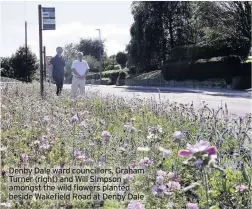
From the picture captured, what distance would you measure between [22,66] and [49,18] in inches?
1394

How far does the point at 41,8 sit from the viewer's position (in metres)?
12.7

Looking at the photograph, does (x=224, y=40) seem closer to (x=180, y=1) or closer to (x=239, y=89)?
(x=239, y=89)

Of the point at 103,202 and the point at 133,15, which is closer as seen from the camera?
the point at 103,202

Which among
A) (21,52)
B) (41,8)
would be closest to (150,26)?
(21,52)

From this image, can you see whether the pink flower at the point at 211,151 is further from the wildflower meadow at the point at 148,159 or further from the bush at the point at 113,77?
the bush at the point at 113,77

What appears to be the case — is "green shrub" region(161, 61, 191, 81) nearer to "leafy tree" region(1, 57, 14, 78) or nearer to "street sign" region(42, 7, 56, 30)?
"leafy tree" region(1, 57, 14, 78)

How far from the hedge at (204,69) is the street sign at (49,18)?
18.9 metres

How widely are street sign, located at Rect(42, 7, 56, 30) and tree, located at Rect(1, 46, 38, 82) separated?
34481 mm

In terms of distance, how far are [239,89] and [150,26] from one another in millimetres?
15472

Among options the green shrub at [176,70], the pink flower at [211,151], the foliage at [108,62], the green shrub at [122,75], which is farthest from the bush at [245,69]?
the foliage at [108,62]

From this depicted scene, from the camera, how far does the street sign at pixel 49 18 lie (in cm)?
1245

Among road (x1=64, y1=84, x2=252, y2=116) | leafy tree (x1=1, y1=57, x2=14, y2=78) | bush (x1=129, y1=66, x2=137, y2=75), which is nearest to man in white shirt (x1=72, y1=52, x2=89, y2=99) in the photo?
road (x1=64, y1=84, x2=252, y2=116)

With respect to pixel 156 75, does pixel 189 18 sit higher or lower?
higher

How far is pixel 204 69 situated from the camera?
31969mm
